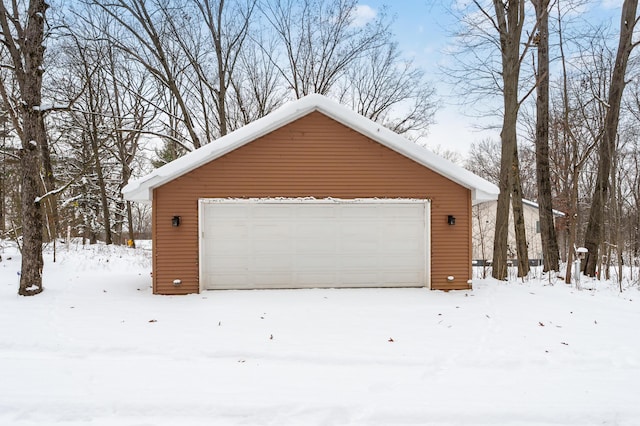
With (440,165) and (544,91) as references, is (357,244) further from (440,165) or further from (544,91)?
(544,91)

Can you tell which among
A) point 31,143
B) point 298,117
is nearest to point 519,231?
point 298,117

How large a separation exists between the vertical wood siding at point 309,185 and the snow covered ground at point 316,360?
930 mm

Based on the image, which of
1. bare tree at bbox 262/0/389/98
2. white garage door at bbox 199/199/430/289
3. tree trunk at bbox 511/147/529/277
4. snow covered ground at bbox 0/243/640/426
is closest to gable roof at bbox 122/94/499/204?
white garage door at bbox 199/199/430/289

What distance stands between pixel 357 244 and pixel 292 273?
Result: 1.60m

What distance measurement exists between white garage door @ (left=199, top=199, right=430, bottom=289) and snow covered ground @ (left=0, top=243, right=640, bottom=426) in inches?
32.0

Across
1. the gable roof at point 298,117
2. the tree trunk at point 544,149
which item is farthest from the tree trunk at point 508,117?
the tree trunk at point 544,149

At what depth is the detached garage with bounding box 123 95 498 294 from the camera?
26.8 ft

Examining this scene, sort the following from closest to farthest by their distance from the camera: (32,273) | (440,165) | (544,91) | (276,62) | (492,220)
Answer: (32,273)
(440,165)
(544,91)
(276,62)
(492,220)

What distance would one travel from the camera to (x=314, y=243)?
8.60m

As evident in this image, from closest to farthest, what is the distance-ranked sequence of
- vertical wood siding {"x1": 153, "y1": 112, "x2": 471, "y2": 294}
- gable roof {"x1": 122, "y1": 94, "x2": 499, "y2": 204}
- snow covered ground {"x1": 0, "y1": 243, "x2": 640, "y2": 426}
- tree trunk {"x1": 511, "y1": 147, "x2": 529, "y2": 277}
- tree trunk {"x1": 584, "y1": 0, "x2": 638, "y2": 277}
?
snow covered ground {"x1": 0, "y1": 243, "x2": 640, "y2": 426} < gable roof {"x1": 122, "y1": 94, "x2": 499, "y2": 204} < vertical wood siding {"x1": 153, "y1": 112, "x2": 471, "y2": 294} < tree trunk {"x1": 584, "y1": 0, "x2": 638, "y2": 277} < tree trunk {"x1": 511, "y1": 147, "x2": 529, "y2": 277}

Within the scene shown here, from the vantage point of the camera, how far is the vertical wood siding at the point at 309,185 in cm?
813

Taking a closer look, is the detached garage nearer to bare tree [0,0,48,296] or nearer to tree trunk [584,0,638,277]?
bare tree [0,0,48,296]

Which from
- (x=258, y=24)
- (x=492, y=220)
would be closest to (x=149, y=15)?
(x=258, y=24)

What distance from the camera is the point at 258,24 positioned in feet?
58.0
